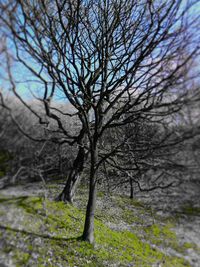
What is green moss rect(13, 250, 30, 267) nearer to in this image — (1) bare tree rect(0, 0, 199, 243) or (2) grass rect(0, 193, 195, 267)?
(2) grass rect(0, 193, 195, 267)

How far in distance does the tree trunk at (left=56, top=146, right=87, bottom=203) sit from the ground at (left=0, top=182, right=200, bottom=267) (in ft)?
0.49

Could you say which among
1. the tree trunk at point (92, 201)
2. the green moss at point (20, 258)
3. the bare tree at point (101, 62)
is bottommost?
the green moss at point (20, 258)

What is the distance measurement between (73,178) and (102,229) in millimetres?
1391

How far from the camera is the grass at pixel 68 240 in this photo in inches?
98.9

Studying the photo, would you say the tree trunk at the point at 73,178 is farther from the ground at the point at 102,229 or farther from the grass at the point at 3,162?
the grass at the point at 3,162

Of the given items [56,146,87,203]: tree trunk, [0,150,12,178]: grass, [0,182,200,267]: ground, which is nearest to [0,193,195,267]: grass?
[0,182,200,267]: ground

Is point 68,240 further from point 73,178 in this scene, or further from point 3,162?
point 3,162

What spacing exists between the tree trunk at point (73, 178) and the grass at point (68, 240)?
0.17 metres

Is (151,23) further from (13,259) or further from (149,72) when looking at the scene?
(13,259)

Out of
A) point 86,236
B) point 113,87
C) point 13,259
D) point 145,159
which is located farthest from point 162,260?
point 113,87

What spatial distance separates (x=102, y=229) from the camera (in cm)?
433

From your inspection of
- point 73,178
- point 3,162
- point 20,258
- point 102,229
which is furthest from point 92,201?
point 3,162

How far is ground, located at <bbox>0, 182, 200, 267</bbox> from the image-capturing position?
2.47 meters

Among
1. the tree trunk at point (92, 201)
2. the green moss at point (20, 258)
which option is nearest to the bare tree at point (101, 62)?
the tree trunk at point (92, 201)
